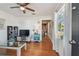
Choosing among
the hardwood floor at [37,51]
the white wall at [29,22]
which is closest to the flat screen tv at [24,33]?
the white wall at [29,22]

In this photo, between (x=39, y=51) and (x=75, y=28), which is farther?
(x=39, y=51)

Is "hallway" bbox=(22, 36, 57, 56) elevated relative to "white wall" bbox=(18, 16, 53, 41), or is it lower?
lower

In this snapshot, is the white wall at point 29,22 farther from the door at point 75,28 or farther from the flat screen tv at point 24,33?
the door at point 75,28

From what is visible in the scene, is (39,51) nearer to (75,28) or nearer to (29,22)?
(75,28)

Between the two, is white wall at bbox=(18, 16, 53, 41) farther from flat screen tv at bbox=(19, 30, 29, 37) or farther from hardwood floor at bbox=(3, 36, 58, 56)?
hardwood floor at bbox=(3, 36, 58, 56)

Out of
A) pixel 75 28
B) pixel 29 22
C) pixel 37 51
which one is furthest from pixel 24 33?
pixel 75 28

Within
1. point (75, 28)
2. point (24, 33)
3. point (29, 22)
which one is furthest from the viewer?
point (29, 22)

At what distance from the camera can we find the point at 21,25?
879 cm

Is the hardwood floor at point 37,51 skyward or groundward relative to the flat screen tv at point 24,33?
groundward

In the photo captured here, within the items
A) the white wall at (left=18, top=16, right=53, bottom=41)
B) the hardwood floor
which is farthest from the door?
the white wall at (left=18, top=16, right=53, bottom=41)

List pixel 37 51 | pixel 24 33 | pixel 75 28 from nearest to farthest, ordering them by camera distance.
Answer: pixel 75 28, pixel 37 51, pixel 24 33

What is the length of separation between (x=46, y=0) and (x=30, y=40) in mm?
7628

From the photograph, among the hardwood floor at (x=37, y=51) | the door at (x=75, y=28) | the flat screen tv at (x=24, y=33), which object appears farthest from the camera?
the flat screen tv at (x=24, y=33)

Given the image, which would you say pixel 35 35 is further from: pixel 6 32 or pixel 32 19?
pixel 6 32
